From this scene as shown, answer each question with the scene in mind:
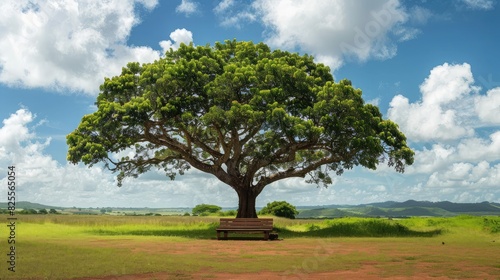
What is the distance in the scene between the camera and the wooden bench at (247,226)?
94.8 ft

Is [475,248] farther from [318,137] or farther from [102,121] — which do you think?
[102,121]

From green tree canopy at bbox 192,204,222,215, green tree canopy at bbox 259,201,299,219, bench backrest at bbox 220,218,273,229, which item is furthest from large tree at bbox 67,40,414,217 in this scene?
green tree canopy at bbox 192,204,222,215

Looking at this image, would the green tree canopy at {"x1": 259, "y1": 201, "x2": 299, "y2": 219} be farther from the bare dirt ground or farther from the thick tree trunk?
the bare dirt ground

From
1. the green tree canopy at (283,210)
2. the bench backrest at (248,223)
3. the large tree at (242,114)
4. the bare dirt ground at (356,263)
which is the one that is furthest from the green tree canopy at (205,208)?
the bare dirt ground at (356,263)

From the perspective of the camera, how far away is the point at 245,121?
1341 inches

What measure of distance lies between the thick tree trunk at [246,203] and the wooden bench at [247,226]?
30.0ft

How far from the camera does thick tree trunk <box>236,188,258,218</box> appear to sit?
38.7 metres

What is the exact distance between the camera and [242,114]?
1284 inches

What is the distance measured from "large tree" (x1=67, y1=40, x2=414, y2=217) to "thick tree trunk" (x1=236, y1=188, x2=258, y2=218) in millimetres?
76

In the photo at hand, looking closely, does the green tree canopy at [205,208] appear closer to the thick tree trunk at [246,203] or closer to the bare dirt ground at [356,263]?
the thick tree trunk at [246,203]

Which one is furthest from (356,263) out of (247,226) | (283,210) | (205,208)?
(205,208)

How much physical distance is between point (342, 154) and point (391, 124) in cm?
429

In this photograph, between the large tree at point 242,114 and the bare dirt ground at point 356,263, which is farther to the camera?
the large tree at point 242,114

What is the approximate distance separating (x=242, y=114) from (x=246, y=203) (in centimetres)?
898
